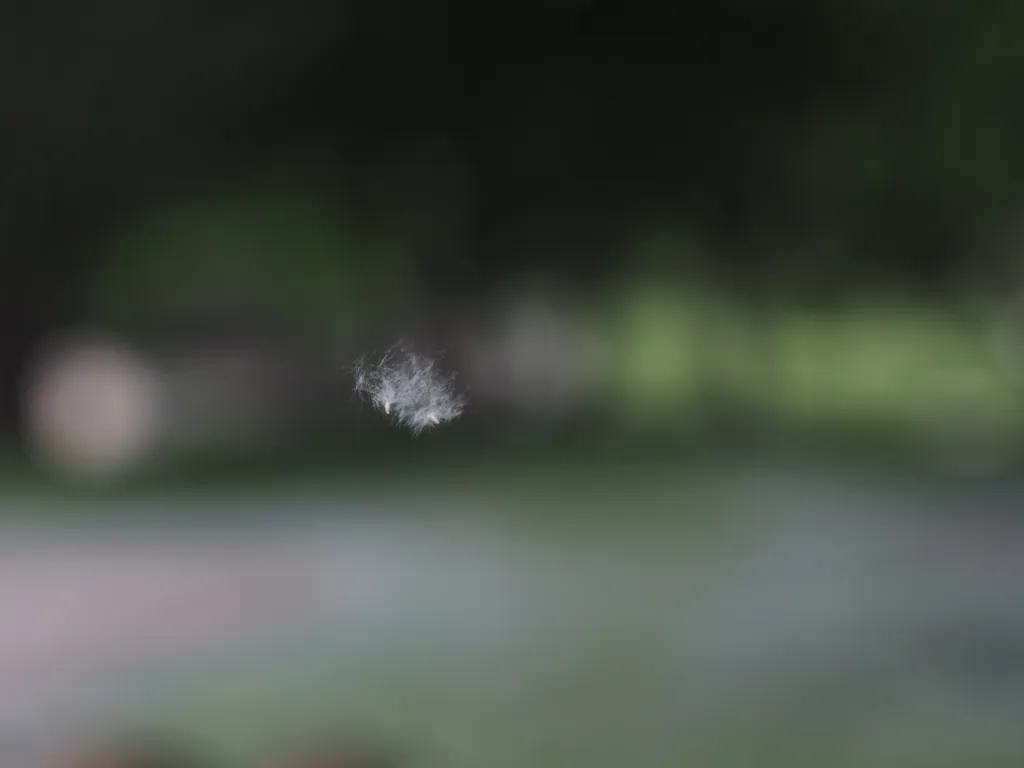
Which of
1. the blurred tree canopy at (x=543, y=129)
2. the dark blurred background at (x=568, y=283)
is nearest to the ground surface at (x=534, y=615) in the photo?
the dark blurred background at (x=568, y=283)

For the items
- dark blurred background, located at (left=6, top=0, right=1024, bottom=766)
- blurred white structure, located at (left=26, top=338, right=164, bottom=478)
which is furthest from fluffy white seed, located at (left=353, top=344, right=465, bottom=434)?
blurred white structure, located at (left=26, top=338, right=164, bottom=478)

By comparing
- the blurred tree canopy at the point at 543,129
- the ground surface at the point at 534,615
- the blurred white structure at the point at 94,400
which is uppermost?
the blurred tree canopy at the point at 543,129

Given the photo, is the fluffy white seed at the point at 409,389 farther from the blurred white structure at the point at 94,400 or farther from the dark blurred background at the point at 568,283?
the blurred white structure at the point at 94,400

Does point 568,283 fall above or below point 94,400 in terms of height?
→ above

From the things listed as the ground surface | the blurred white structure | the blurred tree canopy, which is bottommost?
the ground surface

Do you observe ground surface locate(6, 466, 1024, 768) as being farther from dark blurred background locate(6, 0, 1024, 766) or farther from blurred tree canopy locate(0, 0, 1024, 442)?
blurred tree canopy locate(0, 0, 1024, 442)

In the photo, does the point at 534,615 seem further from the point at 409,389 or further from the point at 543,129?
the point at 543,129

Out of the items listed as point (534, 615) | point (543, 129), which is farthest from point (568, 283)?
point (534, 615)
